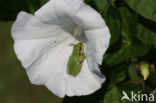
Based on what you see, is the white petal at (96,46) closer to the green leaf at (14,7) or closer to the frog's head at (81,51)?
the frog's head at (81,51)

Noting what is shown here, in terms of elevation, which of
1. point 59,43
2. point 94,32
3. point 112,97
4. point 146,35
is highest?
point 94,32

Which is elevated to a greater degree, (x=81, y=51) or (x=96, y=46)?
(x=96, y=46)

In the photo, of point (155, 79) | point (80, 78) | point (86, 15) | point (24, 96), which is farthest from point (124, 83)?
point (24, 96)

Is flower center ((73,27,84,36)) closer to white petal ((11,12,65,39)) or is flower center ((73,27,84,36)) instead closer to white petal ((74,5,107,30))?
white petal ((11,12,65,39))

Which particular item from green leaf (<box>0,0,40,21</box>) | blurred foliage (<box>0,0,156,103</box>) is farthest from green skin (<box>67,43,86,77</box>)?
green leaf (<box>0,0,40,21</box>)

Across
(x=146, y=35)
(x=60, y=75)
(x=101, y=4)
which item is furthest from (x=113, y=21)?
(x=60, y=75)

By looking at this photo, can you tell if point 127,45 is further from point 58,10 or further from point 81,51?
point 58,10

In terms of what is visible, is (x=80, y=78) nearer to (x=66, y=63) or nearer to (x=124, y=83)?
(x=66, y=63)
